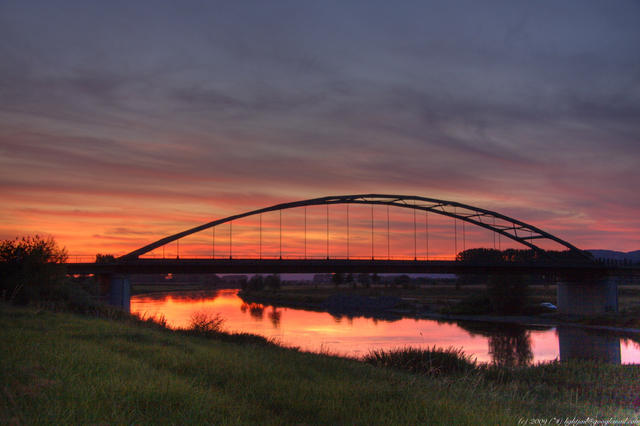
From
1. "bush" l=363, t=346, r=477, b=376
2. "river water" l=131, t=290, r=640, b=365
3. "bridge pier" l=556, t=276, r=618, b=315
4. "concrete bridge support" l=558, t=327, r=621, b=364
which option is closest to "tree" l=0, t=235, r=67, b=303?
"river water" l=131, t=290, r=640, b=365

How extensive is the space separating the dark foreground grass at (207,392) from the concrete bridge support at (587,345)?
92.5 ft

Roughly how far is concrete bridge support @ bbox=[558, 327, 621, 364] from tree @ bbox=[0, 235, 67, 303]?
3443cm

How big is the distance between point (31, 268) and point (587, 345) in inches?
1792

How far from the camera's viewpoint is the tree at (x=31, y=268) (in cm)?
3083

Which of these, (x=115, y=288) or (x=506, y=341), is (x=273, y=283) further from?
(x=506, y=341)

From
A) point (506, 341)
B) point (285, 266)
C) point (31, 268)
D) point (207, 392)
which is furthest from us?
point (285, 266)

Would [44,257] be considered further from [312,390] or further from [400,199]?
[400,199]

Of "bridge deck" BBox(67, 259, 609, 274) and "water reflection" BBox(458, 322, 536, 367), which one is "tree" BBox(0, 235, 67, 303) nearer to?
"bridge deck" BBox(67, 259, 609, 274)

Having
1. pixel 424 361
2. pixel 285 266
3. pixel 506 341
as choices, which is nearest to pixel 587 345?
pixel 506 341

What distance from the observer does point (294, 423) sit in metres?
7.90

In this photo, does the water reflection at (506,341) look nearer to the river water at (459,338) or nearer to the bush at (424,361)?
the river water at (459,338)

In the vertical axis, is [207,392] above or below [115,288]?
above

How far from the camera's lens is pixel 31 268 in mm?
→ 31812

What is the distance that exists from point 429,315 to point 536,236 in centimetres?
1890
